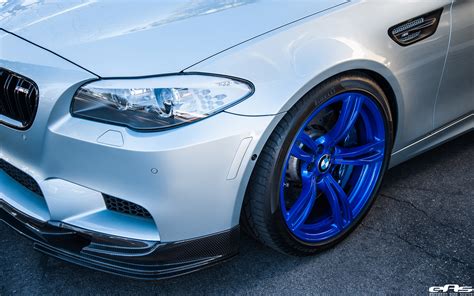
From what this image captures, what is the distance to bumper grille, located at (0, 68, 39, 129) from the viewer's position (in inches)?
81.8

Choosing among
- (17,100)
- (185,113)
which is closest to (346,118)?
(185,113)

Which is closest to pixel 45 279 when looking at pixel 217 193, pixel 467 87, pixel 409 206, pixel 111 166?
pixel 111 166

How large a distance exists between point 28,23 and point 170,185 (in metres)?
0.96

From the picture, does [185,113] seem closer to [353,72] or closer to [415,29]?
[353,72]

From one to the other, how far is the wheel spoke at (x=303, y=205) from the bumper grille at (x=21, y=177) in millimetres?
1044

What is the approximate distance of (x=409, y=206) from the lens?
288 centimetres

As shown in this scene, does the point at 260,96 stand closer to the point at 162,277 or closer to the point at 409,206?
the point at 162,277

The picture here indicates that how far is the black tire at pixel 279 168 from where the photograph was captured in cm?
209

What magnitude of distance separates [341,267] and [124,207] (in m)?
1.01

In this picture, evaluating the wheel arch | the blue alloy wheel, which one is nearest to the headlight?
the wheel arch

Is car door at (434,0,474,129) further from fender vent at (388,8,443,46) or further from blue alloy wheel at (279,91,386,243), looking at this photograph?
blue alloy wheel at (279,91,386,243)

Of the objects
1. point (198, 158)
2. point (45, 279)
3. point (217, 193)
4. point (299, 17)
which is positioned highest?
point (299, 17)

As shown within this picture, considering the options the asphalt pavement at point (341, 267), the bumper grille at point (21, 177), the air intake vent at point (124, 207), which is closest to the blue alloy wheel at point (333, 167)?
the asphalt pavement at point (341, 267)

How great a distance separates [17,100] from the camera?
214 cm
